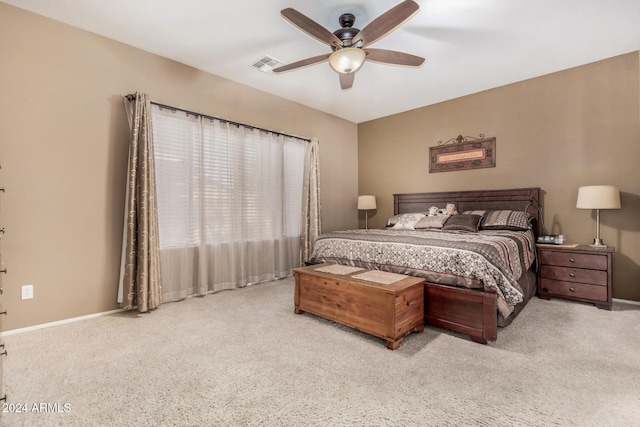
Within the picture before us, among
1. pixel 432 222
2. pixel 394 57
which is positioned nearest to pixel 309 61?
pixel 394 57

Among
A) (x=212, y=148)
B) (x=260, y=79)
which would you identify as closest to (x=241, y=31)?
(x=260, y=79)

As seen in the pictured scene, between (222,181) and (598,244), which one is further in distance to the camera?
(222,181)

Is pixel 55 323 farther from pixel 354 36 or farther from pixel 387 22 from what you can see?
pixel 387 22

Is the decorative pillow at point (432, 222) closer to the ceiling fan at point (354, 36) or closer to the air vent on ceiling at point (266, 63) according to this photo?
the ceiling fan at point (354, 36)

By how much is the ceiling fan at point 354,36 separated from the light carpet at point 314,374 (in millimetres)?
2318

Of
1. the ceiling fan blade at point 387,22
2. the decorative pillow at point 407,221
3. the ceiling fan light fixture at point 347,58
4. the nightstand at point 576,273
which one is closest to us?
the ceiling fan blade at point 387,22

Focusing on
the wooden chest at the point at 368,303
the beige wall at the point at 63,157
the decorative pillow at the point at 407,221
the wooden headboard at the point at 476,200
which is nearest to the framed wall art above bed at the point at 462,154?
the wooden headboard at the point at 476,200

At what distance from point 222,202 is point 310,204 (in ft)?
4.70

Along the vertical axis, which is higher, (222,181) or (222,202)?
(222,181)

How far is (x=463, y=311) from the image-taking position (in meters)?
2.36

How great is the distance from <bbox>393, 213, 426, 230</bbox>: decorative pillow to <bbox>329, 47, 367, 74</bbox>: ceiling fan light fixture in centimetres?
237

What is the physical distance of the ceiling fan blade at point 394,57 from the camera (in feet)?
8.55

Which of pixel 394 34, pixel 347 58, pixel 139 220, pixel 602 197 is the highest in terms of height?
pixel 394 34

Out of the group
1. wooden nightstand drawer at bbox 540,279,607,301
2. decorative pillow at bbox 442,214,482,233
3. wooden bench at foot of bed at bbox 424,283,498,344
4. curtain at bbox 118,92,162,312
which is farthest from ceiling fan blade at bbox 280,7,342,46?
wooden nightstand drawer at bbox 540,279,607,301
